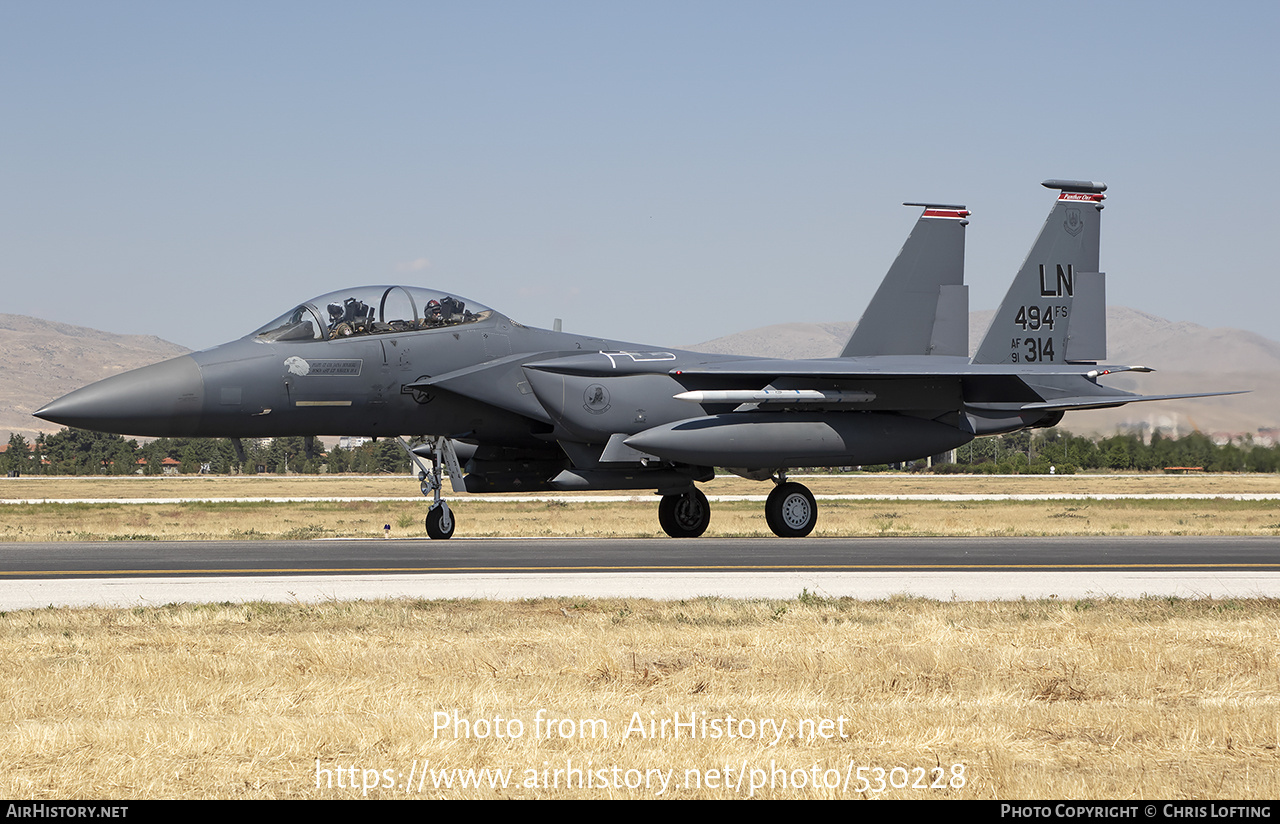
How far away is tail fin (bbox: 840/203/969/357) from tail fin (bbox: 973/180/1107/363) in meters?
0.99

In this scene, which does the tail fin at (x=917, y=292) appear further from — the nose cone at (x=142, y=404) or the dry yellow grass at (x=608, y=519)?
the nose cone at (x=142, y=404)

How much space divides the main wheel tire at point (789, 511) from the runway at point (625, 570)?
5.05 ft

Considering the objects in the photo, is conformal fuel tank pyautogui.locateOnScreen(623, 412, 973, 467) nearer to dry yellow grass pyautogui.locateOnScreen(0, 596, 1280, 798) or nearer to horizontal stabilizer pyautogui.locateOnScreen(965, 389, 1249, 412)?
horizontal stabilizer pyautogui.locateOnScreen(965, 389, 1249, 412)

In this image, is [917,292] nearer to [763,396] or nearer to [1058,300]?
[1058,300]

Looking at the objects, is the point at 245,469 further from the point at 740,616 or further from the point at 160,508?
the point at 740,616

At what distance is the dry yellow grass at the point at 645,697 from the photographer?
5.31 meters

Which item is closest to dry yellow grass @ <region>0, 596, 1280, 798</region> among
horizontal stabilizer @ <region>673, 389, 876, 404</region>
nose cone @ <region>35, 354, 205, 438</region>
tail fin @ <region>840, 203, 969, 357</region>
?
nose cone @ <region>35, 354, 205, 438</region>

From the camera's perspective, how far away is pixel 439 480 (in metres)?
18.6

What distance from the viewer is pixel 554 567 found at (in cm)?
1362

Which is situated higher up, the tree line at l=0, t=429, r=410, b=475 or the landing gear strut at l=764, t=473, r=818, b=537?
the landing gear strut at l=764, t=473, r=818, b=537

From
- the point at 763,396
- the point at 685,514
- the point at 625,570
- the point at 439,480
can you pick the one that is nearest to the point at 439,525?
the point at 439,480

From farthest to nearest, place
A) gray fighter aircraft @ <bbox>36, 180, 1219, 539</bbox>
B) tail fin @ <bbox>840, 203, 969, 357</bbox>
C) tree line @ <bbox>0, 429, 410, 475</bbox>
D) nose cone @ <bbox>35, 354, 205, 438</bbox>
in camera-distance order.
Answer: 1. tree line @ <bbox>0, 429, 410, 475</bbox>
2. tail fin @ <bbox>840, 203, 969, 357</bbox>
3. gray fighter aircraft @ <bbox>36, 180, 1219, 539</bbox>
4. nose cone @ <bbox>35, 354, 205, 438</bbox>

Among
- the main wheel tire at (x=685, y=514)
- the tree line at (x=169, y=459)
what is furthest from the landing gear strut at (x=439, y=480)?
the tree line at (x=169, y=459)

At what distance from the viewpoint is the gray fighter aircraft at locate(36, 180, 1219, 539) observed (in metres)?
16.7
